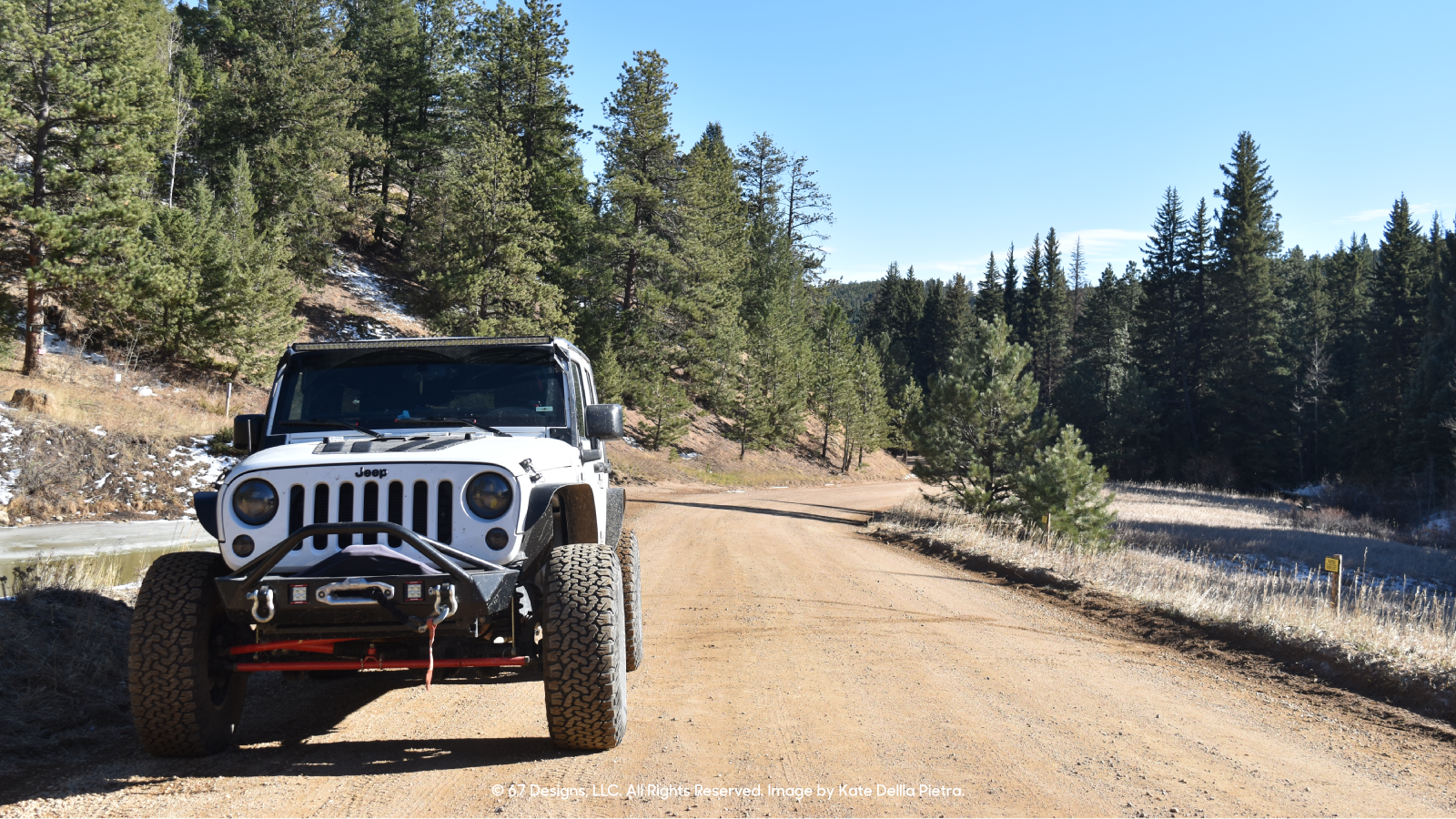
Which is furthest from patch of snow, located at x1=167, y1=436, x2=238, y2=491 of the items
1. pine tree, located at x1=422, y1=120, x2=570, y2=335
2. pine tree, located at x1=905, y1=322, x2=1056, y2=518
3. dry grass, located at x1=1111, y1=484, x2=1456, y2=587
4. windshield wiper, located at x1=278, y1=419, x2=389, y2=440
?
dry grass, located at x1=1111, y1=484, x2=1456, y2=587

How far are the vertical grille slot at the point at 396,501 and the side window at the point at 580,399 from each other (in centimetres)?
162

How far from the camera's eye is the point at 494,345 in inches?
223

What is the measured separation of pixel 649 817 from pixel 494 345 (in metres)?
3.22

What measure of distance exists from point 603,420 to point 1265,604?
25.8 ft

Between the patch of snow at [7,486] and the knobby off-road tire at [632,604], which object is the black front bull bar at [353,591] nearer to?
the knobby off-road tire at [632,604]

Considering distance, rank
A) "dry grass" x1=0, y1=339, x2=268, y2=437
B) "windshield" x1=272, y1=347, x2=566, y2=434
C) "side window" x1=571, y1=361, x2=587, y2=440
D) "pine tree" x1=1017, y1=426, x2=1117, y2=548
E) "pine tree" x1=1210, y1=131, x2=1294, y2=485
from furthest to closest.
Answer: "pine tree" x1=1210, y1=131, x2=1294, y2=485, "dry grass" x1=0, y1=339, x2=268, y2=437, "pine tree" x1=1017, y1=426, x2=1117, y2=548, "side window" x1=571, y1=361, x2=587, y2=440, "windshield" x1=272, y1=347, x2=566, y2=434

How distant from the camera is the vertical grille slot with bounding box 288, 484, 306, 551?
4184 millimetres

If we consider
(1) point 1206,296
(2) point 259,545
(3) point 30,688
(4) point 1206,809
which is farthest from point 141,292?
(1) point 1206,296

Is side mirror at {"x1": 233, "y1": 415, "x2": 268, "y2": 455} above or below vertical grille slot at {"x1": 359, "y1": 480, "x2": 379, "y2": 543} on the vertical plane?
above

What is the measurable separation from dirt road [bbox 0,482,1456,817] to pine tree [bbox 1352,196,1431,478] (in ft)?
181

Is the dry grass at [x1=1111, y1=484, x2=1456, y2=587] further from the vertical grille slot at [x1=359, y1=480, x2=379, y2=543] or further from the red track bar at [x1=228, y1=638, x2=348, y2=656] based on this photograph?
the red track bar at [x1=228, y1=638, x2=348, y2=656]

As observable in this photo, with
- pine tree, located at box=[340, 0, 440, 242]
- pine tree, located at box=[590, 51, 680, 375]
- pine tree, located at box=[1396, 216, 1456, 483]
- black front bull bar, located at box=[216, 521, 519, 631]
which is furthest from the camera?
pine tree, located at box=[340, 0, 440, 242]

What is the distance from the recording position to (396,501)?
4184 mm

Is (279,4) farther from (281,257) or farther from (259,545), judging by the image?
(259,545)
